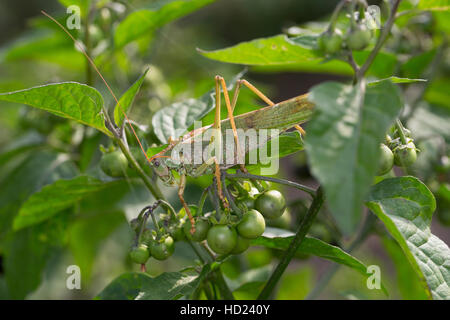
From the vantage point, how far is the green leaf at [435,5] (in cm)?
102

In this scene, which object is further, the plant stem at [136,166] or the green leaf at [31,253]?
the green leaf at [31,253]

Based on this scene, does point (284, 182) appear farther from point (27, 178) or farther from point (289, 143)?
point (27, 178)

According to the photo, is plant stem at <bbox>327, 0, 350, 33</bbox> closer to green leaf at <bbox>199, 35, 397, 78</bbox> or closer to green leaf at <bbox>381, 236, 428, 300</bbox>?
green leaf at <bbox>199, 35, 397, 78</bbox>

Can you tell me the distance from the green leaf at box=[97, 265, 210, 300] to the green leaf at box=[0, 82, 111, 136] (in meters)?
0.43

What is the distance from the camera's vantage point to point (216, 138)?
1.37m

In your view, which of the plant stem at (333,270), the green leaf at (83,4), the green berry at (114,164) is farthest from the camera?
the green leaf at (83,4)

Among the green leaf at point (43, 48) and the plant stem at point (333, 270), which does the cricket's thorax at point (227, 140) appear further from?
the green leaf at point (43, 48)

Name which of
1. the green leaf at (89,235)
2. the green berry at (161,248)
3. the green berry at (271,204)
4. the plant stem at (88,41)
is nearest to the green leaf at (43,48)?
the plant stem at (88,41)

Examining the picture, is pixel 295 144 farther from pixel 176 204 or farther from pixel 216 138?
pixel 176 204

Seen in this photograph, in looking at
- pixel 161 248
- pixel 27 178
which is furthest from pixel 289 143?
pixel 27 178

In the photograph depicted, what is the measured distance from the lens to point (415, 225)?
90 cm

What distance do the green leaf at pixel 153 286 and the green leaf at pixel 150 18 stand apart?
0.94 metres

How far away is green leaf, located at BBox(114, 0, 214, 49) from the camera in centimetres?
153

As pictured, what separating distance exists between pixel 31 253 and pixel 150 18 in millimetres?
993
